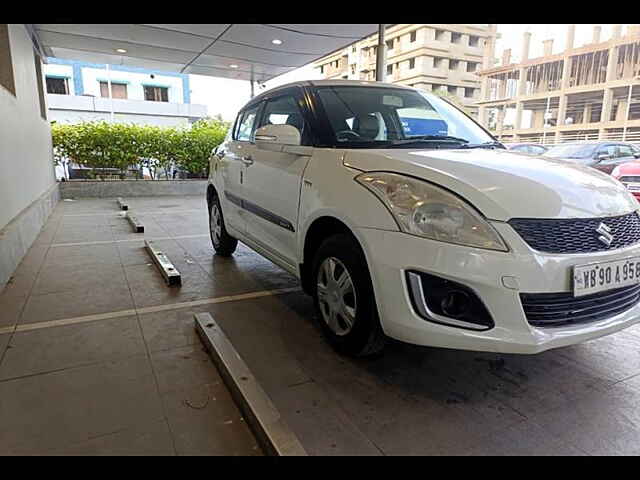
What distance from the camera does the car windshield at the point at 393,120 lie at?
7.66 ft

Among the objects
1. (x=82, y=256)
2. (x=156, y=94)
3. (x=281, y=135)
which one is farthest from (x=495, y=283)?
(x=156, y=94)

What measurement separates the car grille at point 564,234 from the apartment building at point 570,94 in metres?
11.4

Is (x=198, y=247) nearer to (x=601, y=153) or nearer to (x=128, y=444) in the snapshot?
(x=128, y=444)

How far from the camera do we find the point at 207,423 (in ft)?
5.31

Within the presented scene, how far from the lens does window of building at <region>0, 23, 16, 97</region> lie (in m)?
4.35

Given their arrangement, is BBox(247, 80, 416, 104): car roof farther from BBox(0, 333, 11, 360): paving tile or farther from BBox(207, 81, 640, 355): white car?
BBox(0, 333, 11, 360): paving tile

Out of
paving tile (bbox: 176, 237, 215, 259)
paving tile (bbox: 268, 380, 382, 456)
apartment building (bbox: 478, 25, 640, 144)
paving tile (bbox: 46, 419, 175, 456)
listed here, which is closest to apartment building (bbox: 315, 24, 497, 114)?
apartment building (bbox: 478, 25, 640, 144)

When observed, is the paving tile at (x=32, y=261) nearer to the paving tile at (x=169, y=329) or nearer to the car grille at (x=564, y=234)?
the paving tile at (x=169, y=329)

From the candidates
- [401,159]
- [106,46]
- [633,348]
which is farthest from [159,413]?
[106,46]

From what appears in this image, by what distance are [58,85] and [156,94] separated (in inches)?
196

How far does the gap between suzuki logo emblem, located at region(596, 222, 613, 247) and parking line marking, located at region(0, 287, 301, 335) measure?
2.02 meters

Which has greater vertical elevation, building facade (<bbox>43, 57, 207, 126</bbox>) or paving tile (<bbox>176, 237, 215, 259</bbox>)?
building facade (<bbox>43, 57, 207, 126</bbox>)

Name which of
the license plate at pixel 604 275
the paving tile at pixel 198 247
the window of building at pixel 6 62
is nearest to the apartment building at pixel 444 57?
the paving tile at pixel 198 247
